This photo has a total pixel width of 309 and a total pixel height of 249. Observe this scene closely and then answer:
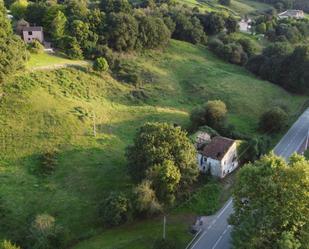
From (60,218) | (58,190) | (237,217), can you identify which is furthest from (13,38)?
(237,217)

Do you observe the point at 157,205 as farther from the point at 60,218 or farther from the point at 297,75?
the point at 297,75

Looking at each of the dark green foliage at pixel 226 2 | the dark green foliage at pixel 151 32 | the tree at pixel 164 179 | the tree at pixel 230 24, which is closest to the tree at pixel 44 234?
the tree at pixel 164 179

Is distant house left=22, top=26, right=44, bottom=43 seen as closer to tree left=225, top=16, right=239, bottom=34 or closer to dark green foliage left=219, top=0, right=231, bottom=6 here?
tree left=225, top=16, right=239, bottom=34

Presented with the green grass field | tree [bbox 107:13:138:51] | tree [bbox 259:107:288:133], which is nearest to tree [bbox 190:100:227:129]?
tree [bbox 259:107:288:133]

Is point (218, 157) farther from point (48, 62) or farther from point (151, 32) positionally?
point (151, 32)

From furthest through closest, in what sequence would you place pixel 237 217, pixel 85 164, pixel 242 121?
pixel 242 121 → pixel 85 164 → pixel 237 217

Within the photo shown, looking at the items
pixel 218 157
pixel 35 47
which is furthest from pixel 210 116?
pixel 35 47

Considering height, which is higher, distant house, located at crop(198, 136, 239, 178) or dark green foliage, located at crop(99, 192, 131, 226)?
distant house, located at crop(198, 136, 239, 178)
